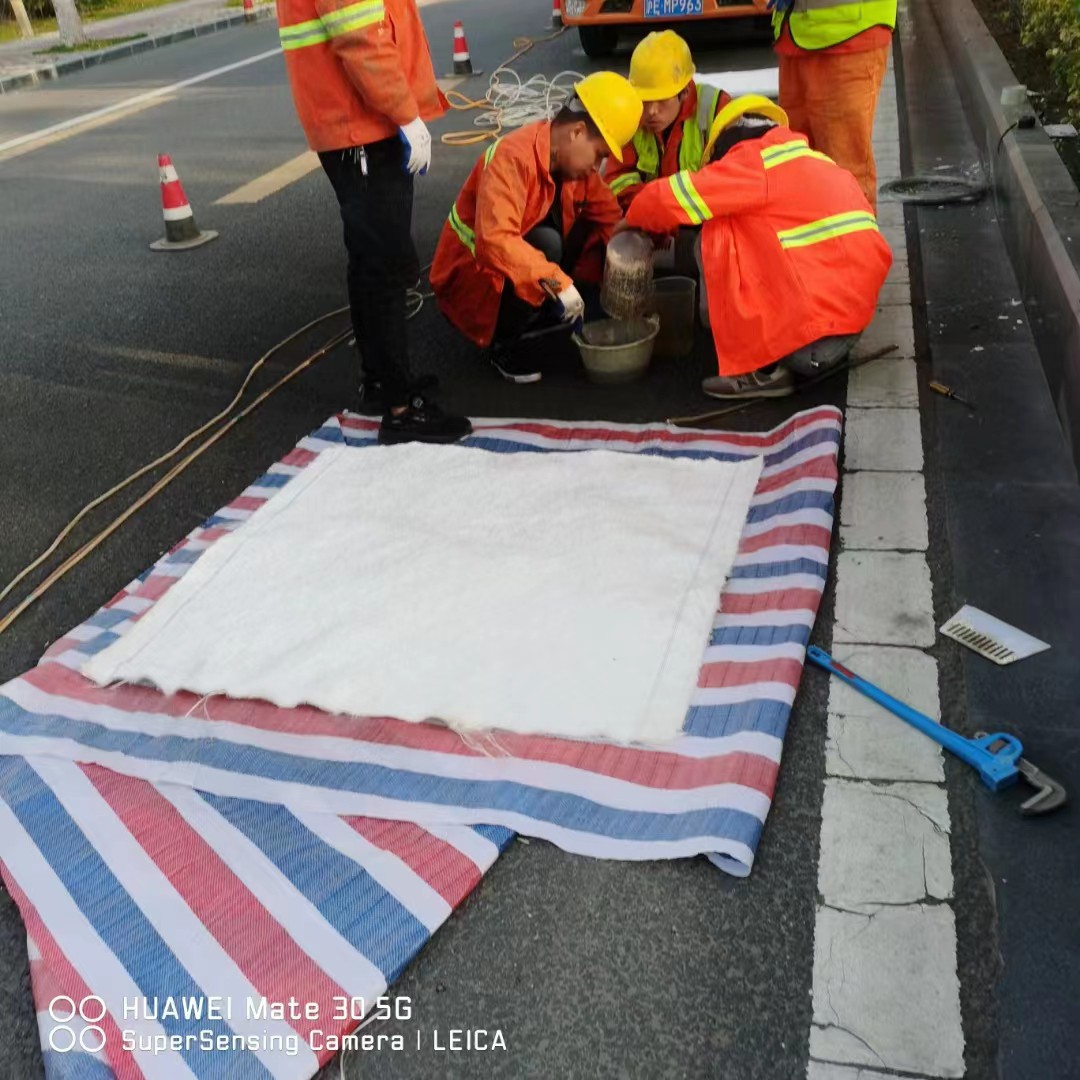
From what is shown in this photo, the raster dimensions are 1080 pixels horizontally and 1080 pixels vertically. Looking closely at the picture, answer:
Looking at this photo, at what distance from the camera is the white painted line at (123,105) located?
32.6 feet

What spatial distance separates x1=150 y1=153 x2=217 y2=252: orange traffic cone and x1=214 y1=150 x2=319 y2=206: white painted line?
0.82 metres

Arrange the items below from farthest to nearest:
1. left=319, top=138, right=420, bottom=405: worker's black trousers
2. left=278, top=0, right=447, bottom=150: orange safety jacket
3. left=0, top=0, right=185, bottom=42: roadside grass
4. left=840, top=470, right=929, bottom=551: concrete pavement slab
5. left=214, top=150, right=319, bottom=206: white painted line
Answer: left=0, top=0, right=185, bottom=42: roadside grass → left=214, top=150, right=319, bottom=206: white painted line → left=319, top=138, right=420, bottom=405: worker's black trousers → left=278, top=0, right=447, bottom=150: orange safety jacket → left=840, top=470, right=929, bottom=551: concrete pavement slab

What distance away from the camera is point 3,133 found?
34.1ft

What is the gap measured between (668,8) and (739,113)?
7163 mm

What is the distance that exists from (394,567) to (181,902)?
119cm

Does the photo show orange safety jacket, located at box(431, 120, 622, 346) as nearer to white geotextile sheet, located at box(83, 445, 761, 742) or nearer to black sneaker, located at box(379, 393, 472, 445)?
black sneaker, located at box(379, 393, 472, 445)

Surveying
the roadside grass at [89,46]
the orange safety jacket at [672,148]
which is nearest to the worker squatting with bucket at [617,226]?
the orange safety jacket at [672,148]

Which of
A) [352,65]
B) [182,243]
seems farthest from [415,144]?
[182,243]

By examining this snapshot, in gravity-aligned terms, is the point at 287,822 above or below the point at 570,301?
below

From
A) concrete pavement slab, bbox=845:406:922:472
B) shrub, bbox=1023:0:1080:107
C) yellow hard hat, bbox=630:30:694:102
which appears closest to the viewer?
concrete pavement slab, bbox=845:406:922:472

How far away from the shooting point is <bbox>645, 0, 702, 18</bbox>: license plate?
400 inches

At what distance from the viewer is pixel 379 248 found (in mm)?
3746

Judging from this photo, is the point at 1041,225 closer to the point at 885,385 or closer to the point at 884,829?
the point at 885,385

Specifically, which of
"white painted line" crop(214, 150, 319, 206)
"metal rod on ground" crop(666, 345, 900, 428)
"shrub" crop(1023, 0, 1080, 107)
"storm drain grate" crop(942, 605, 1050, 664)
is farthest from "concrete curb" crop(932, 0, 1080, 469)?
"white painted line" crop(214, 150, 319, 206)
